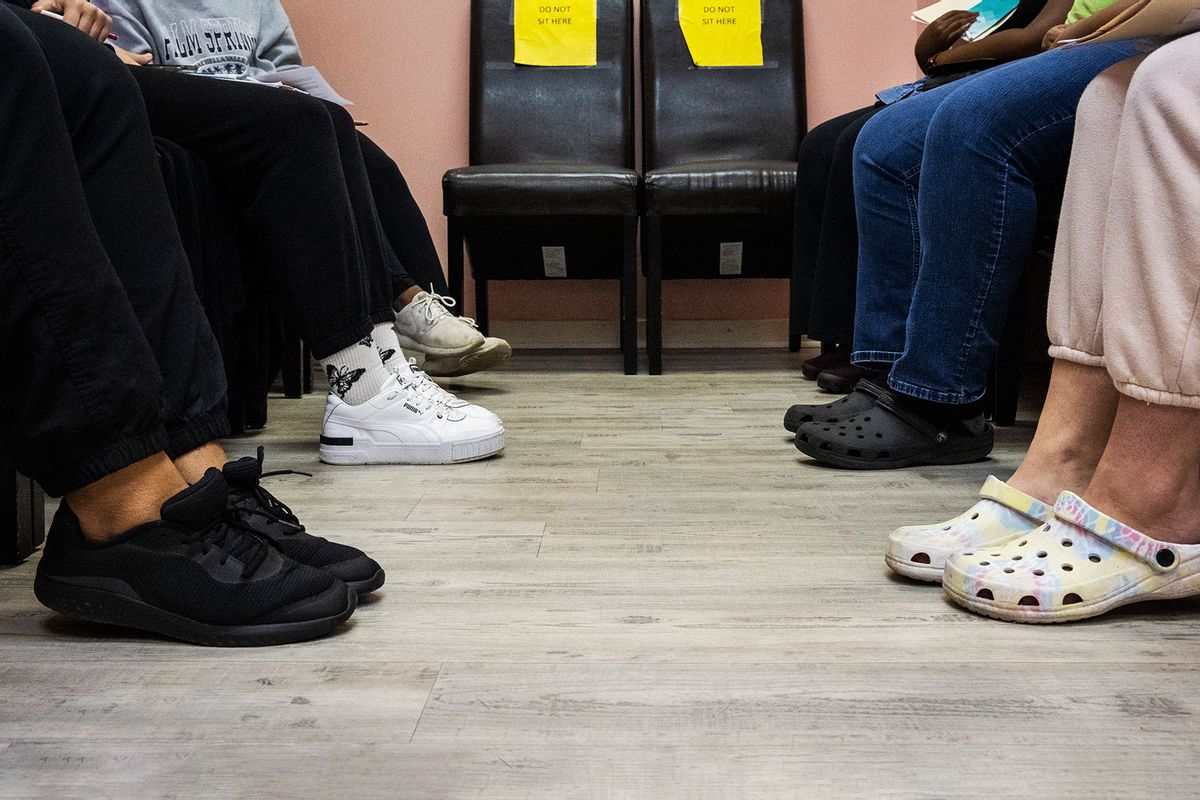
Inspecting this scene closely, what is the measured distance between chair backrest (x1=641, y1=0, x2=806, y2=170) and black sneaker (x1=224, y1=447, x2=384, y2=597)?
6.44ft

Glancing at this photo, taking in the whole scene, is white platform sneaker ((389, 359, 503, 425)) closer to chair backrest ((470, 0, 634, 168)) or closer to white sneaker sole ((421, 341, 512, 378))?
white sneaker sole ((421, 341, 512, 378))

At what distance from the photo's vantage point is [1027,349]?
2318 mm

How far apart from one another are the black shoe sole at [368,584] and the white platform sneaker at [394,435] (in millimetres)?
561

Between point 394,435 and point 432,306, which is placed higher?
point 432,306

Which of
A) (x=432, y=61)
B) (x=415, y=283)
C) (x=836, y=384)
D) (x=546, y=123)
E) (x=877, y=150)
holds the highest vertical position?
(x=432, y=61)

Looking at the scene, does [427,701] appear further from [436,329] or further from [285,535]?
[436,329]

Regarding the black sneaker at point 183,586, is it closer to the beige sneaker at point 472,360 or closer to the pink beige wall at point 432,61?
the beige sneaker at point 472,360

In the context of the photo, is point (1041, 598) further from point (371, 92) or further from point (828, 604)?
point (371, 92)

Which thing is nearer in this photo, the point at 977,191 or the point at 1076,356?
the point at 1076,356

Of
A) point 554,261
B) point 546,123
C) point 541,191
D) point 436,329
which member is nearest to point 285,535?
point 436,329

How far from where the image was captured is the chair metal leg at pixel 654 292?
2285mm

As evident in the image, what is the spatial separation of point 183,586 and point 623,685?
319 mm

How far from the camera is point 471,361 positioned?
1.99 m

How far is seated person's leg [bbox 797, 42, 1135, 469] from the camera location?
1.06 metres
